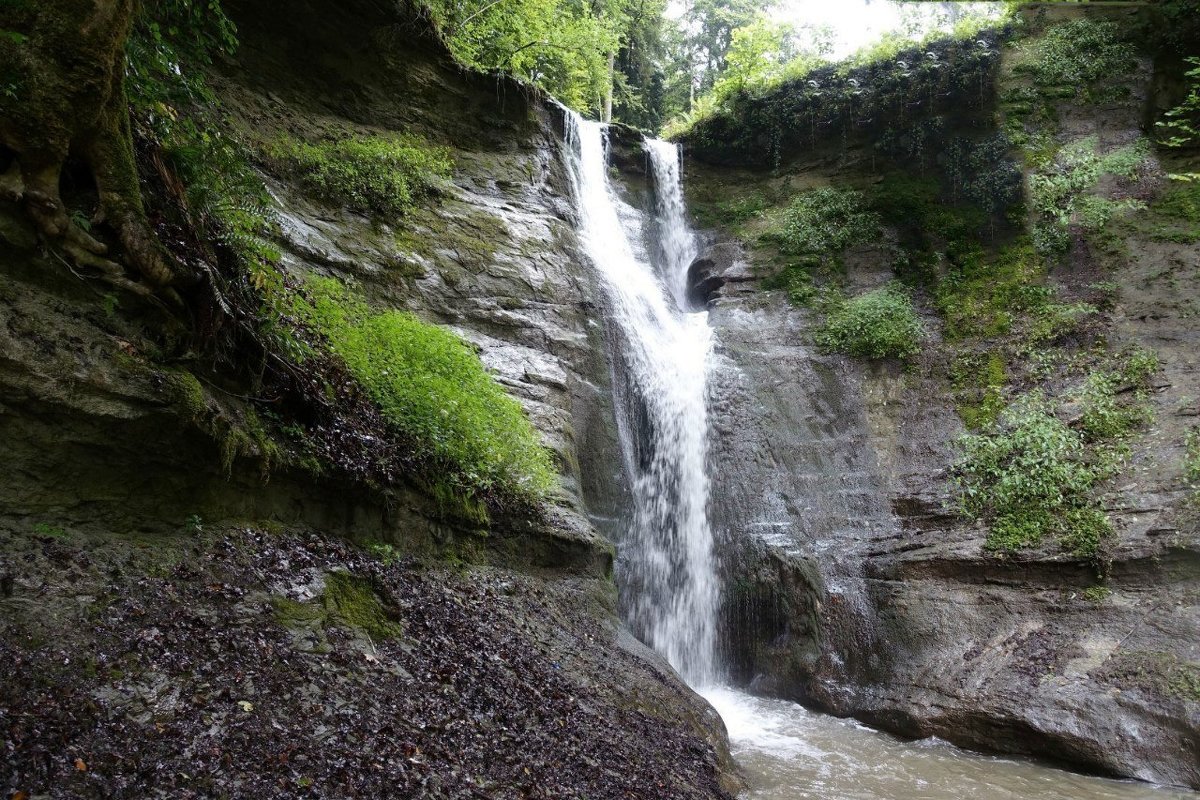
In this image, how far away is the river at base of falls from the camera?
21.6ft

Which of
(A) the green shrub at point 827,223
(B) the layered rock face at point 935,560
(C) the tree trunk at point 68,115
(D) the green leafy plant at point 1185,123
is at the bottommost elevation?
(B) the layered rock face at point 935,560

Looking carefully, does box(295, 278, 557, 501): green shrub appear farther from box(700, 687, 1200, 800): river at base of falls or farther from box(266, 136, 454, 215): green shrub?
box(700, 687, 1200, 800): river at base of falls

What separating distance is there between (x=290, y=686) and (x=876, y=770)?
20.6 ft

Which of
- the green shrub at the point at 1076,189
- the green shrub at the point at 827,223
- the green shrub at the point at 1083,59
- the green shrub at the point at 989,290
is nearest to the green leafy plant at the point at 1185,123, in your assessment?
the green shrub at the point at 1076,189

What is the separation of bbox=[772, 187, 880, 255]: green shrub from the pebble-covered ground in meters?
11.4

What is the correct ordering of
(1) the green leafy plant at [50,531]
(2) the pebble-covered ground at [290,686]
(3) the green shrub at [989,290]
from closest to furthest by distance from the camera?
(2) the pebble-covered ground at [290,686], (1) the green leafy plant at [50,531], (3) the green shrub at [989,290]

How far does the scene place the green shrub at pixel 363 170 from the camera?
31.4 feet

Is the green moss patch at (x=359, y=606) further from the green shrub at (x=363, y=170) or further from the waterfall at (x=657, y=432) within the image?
the green shrub at (x=363, y=170)

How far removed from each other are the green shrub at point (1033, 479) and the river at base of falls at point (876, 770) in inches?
122

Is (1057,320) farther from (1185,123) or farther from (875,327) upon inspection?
(1185,123)

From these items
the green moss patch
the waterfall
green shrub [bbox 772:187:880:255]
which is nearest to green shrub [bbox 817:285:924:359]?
green shrub [bbox 772:187:880:255]

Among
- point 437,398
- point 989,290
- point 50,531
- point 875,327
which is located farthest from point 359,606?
point 989,290

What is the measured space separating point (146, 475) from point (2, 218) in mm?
1601

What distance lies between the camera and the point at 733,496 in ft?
37.8
